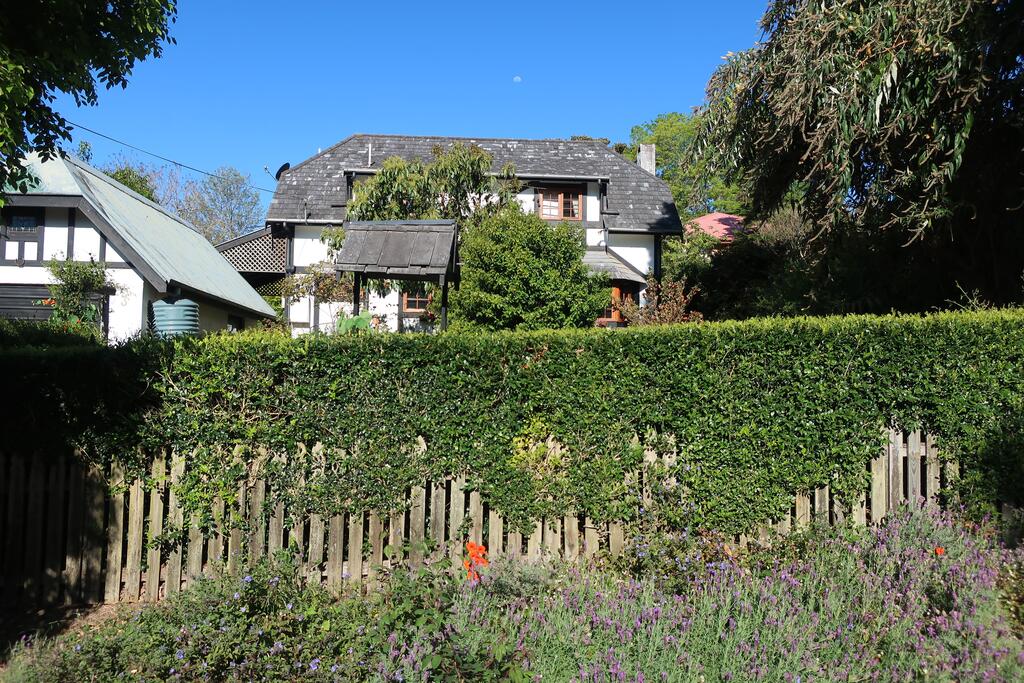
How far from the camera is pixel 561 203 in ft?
74.2

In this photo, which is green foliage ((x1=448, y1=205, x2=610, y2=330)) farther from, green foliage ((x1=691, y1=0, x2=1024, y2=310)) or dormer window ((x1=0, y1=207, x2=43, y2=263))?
dormer window ((x1=0, y1=207, x2=43, y2=263))

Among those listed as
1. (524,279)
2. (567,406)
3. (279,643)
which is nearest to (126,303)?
(524,279)

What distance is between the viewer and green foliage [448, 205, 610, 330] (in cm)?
1336

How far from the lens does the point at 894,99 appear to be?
791 centimetres

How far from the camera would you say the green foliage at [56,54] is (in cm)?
407

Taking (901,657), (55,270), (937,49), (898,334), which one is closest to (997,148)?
(937,49)

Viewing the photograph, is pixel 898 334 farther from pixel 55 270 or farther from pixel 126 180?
pixel 126 180

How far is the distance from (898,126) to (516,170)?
1564 cm

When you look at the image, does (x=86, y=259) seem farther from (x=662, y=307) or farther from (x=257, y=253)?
(x=662, y=307)

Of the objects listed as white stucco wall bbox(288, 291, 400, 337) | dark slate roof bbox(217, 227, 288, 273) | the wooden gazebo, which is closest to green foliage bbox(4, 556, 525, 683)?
A: the wooden gazebo

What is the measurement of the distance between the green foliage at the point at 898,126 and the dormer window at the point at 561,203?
Answer: 11.8 m

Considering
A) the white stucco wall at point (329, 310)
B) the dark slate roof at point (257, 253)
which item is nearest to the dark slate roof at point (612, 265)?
the white stucco wall at point (329, 310)

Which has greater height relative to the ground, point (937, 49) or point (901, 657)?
point (937, 49)

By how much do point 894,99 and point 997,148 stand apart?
2.03 meters
